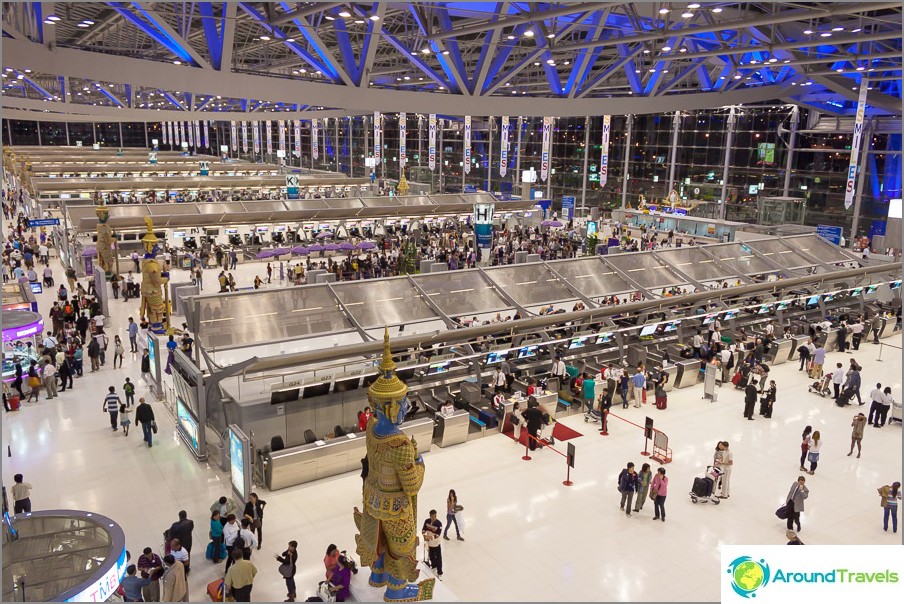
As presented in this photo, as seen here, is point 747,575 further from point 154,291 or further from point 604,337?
point 154,291

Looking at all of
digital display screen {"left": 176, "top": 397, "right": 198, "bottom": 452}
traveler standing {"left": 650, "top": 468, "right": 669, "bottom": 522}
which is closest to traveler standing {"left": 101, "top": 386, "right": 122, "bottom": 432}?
digital display screen {"left": 176, "top": 397, "right": 198, "bottom": 452}

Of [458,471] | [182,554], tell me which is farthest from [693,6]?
[182,554]

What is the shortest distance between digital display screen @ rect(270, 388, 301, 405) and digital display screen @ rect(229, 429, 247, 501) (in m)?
2.37

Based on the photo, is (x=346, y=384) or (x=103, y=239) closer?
(x=346, y=384)

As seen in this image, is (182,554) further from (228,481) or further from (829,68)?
(829,68)

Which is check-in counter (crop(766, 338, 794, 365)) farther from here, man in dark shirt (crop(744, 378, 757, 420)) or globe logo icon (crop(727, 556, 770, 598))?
globe logo icon (crop(727, 556, 770, 598))

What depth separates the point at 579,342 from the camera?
19.6 metres

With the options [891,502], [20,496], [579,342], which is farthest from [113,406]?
[891,502]

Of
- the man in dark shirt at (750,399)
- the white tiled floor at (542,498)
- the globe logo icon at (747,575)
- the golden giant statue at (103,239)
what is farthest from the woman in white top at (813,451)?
the golden giant statue at (103,239)

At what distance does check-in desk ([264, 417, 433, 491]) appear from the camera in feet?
42.4

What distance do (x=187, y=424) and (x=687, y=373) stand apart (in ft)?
42.6

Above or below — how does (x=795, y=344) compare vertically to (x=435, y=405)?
above

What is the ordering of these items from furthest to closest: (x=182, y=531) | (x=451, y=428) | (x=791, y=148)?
(x=791, y=148) < (x=451, y=428) < (x=182, y=531)

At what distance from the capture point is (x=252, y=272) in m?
33.3
